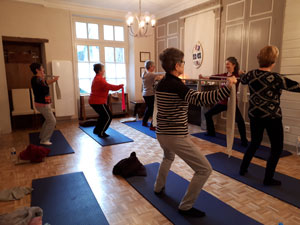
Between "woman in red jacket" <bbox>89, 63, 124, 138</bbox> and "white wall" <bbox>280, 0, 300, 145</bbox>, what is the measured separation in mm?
2781

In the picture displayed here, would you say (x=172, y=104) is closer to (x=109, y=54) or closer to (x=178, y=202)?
(x=178, y=202)

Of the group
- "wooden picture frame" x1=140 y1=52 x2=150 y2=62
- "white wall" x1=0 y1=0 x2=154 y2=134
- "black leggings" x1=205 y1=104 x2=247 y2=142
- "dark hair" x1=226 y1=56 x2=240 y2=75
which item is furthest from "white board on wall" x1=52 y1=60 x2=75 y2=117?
"dark hair" x1=226 y1=56 x2=240 y2=75

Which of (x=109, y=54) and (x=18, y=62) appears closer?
(x=18, y=62)

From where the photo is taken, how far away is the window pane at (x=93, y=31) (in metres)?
6.51

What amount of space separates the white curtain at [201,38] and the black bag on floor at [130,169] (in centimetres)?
319

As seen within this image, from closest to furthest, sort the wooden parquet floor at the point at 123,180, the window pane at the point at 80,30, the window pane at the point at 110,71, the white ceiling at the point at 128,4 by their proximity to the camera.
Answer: the wooden parquet floor at the point at 123,180 → the white ceiling at the point at 128,4 → the window pane at the point at 80,30 → the window pane at the point at 110,71

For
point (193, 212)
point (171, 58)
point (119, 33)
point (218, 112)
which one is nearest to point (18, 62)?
point (119, 33)

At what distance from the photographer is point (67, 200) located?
2.30 m

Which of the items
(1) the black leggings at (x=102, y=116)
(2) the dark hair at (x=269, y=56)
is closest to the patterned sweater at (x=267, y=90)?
(2) the dark hair at (x=269, y=56)

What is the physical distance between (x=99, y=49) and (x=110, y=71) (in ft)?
2.28

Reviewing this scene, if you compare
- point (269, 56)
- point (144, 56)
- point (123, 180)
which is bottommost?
point (123, 180)

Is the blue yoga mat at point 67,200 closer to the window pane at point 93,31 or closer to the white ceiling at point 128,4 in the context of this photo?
the white ceiling at point 128,4

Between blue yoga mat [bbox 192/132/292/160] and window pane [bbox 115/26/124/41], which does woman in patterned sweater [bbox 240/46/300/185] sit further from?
window pane [bbox 115/26/124/41]

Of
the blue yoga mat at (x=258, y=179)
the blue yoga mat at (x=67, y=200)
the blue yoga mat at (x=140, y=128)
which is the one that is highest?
the blue yoga mat at (x=258, y=179)
